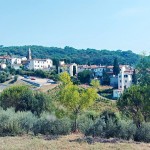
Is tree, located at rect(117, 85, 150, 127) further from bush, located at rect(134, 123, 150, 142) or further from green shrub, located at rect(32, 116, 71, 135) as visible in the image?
green shrub, located at rect(32, 116, 71, 135)

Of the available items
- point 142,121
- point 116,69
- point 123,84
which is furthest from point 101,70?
point 142,121

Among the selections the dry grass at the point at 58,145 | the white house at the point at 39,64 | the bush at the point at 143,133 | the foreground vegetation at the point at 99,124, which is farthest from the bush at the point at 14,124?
Result: the white house at the point at 39,64

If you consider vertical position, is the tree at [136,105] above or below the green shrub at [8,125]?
above

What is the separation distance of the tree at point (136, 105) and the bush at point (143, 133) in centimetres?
127

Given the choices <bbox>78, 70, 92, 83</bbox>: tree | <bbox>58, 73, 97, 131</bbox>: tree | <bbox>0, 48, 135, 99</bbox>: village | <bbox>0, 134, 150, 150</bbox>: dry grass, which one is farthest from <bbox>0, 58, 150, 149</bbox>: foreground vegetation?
<bbox>78, 70, 92, 83</bbox>: tree

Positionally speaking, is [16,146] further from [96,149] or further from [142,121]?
[142,121]

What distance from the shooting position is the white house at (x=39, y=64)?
11488 cm

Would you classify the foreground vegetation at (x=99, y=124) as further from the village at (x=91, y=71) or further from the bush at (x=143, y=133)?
the village at (x=91, y=71)

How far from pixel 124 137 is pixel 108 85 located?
218 ft

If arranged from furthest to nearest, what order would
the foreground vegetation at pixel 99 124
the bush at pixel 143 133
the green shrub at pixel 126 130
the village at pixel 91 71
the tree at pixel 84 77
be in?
the tree at pixel 84 77 < the village at pixel 91 71 < the green shrub at pixel 126 130 < the foreground vegetation at pixel 99 124 < the bush at pixel 143 133

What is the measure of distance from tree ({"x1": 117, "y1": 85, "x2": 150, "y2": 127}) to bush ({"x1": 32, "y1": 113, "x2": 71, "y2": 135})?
3.98m

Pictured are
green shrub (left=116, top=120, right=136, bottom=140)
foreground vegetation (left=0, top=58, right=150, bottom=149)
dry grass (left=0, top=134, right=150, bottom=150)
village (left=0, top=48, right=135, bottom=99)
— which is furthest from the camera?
village (left=0, top=48, right=135, bottom=99)

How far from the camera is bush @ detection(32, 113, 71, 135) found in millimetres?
20344

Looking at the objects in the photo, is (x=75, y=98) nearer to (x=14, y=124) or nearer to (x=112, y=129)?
(x=112, y=129)
